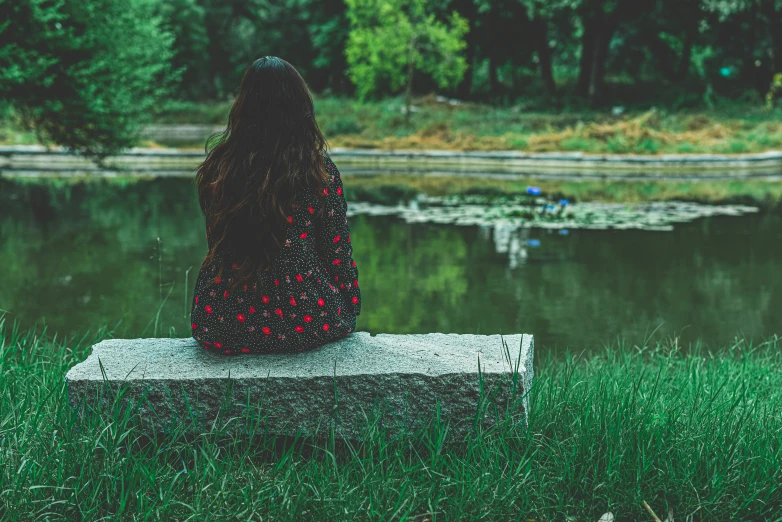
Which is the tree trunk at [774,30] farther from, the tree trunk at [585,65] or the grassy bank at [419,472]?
the grassy bank at [419,472]

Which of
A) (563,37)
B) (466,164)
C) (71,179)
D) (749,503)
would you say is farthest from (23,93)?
(563,37)

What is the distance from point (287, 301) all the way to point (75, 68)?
12.7 m

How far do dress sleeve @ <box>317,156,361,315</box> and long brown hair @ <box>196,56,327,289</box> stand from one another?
0.08 m

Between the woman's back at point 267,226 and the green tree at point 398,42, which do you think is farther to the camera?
the green tree at point 398,42

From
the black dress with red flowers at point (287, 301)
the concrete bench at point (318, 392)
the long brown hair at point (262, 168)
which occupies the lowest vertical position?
the concrete bench at point (318, 392)

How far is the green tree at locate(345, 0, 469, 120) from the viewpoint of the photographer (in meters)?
27.1

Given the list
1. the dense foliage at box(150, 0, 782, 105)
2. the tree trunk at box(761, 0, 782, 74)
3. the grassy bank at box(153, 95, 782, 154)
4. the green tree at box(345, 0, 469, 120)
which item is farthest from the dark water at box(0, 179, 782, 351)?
the tree trunk at box(761, 0, 782, 74)

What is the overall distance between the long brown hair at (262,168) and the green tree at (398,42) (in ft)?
79.5

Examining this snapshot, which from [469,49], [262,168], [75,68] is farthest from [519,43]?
[262,168]

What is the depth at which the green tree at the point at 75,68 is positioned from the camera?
1343cm

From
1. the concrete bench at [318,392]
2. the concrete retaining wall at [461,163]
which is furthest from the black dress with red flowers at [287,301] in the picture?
the concrete retaining wall at [461,163]

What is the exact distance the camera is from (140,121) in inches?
678

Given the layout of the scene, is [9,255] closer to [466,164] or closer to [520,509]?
[520,509]

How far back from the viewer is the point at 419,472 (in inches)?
119
